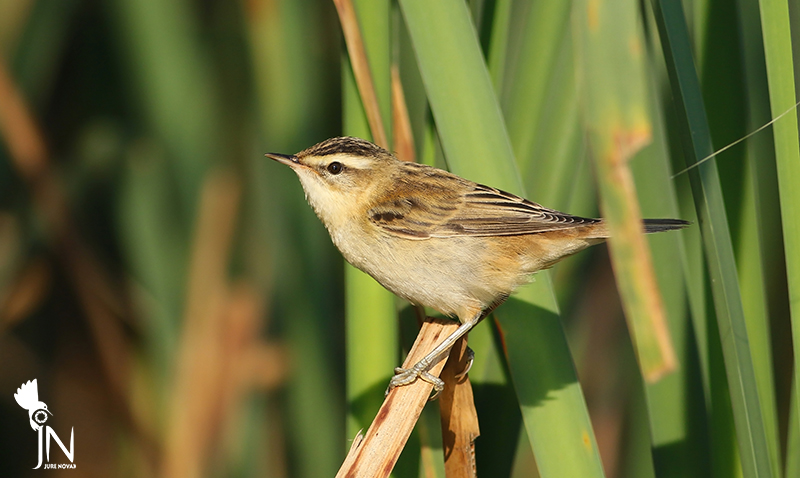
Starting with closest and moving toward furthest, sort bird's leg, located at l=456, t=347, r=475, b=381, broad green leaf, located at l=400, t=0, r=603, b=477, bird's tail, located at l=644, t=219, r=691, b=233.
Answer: broad green leaf, located at l=400, t=0, r=603, b=477
bird's tail, located at l=644, t=219, r=691, b=233
bird's leg, located at l=456, t=347, r=475, b=381

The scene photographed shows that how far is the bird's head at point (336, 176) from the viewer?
2.32 m

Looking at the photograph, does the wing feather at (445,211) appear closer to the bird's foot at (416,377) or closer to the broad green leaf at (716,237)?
the bird's foot at (416,377)

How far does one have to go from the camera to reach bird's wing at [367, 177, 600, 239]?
2.24 metres

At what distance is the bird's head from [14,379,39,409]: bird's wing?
66.1 inches

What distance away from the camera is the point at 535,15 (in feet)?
6.31

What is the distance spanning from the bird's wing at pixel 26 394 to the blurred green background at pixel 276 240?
0.04 m

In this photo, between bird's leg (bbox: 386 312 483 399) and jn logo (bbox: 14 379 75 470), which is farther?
jn logo (bbox: 14 379 75 470)

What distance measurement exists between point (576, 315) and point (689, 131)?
63.7 inches

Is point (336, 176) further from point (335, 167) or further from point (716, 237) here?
point (716, 237)

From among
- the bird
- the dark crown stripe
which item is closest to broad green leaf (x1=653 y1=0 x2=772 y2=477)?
the bird

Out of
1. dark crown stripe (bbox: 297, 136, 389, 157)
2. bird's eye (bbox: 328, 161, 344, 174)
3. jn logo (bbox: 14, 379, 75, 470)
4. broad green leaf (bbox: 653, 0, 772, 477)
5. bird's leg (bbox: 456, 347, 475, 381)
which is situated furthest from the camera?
jn logo (bbox: 14, 379, 75, 470)

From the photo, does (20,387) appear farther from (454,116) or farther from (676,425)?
(676,425)

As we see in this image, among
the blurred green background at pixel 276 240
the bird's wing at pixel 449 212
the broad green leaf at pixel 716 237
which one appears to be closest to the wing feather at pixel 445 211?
the bird's wing at pixel 449 212

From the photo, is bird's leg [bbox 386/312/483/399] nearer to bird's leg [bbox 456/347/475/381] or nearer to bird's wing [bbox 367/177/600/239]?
bird's leg [bbox 456/347/475/381]
